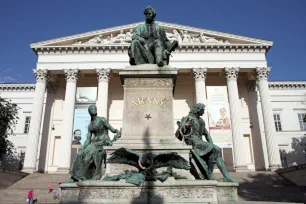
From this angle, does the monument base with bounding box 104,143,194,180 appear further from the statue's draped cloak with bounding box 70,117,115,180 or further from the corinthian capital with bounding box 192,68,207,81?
the corinthian capital with bounding box 192,68,207,81

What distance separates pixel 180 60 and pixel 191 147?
27883mm

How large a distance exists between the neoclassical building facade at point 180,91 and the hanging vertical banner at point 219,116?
10 cm

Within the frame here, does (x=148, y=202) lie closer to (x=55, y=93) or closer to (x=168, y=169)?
(x=168, y=169)

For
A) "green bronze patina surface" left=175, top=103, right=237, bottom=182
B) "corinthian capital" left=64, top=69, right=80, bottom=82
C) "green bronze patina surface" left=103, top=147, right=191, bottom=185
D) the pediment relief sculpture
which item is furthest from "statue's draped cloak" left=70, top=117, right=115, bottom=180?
the pediment relief sculpture

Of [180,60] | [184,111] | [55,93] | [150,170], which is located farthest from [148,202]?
[55,93]

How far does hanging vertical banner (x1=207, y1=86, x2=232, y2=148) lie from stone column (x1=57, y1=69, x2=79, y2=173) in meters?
14.7

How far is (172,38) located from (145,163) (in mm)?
29419

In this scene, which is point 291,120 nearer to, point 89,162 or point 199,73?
point 199,73

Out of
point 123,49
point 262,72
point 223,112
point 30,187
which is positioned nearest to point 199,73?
point 223,112

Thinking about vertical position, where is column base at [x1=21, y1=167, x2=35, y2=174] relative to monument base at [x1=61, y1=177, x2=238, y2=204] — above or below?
below

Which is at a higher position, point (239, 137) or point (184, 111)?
point (184, 111)

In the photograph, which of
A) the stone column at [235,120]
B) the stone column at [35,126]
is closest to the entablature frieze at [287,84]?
the stone column at [235,120]

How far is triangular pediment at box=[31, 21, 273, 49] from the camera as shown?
32906 millimetres

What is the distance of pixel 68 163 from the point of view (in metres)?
28.2
